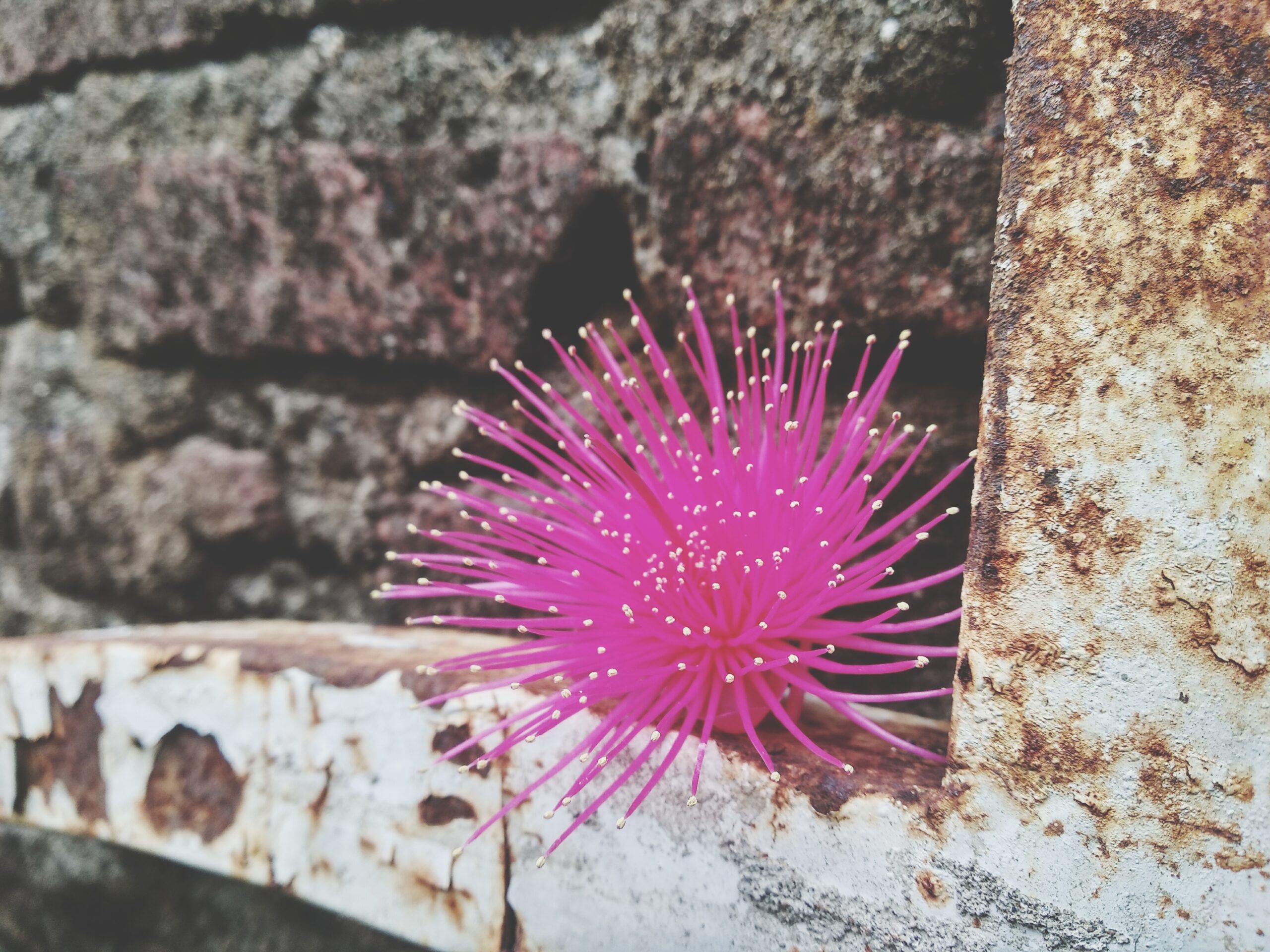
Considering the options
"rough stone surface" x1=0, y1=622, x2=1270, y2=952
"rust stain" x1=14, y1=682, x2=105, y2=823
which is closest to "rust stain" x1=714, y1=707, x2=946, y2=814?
"rough stone surface" x1=0, y1=622, x2=1270, y2=952

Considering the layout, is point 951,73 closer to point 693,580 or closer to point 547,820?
point 693,580

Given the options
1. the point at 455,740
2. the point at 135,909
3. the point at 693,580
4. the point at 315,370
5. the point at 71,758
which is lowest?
the point at 135,909

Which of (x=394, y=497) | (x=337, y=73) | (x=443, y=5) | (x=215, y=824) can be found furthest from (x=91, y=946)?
(x=443, y=5)

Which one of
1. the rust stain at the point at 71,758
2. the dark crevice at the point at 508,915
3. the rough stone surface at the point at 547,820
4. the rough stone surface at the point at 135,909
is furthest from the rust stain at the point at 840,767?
the rust stain at the point at 71,758

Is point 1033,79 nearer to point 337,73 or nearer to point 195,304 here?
point 337,73

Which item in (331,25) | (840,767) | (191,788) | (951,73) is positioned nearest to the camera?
(840,767)

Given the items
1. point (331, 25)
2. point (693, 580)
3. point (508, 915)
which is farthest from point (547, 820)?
point (331, 25)

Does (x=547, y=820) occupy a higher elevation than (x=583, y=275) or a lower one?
lower
